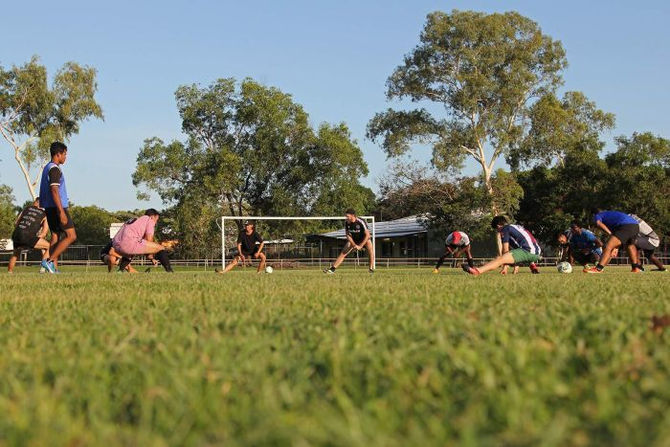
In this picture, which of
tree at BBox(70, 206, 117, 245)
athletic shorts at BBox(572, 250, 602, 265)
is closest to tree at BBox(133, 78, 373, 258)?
tree at BBox(70, 206, 117, 245)

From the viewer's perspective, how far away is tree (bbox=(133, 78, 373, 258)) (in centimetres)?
4969

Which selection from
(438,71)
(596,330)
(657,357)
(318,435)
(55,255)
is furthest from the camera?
(438,71)

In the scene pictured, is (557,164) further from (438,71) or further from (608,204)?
(438,71)

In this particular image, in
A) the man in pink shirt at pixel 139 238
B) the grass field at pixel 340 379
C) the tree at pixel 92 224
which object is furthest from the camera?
the tree at pixel 92 224

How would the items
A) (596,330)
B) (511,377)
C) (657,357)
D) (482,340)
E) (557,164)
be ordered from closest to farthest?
(511,377), (657,357), (482,340), (596,330), (557,164)

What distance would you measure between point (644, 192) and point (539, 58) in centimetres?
1042

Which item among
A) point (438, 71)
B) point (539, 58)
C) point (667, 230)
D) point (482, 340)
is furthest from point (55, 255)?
point (667, 230)

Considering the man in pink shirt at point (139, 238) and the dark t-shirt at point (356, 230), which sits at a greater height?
the dark t-shirt at point (356, 230)

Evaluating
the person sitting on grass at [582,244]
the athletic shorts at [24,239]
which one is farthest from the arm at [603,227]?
the athletic shorts at [24,239]

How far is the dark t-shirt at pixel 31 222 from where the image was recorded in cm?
1545

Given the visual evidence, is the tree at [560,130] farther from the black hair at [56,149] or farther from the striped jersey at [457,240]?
the black hair at [56,149]

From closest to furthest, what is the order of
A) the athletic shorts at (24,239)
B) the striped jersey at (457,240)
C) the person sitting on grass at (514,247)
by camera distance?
the person sitting on grass at (514,247) → the athletic shorts at (24,239) → the striped jersey at (457,240)

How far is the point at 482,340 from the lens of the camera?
302cm

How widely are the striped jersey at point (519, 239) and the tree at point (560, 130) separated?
32481 millimetres
